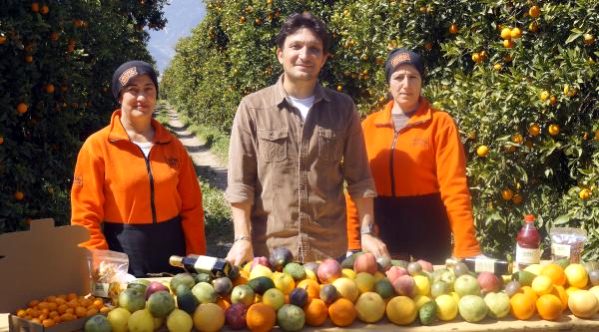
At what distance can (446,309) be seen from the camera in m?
2.37

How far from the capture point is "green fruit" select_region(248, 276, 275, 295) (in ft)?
7.89

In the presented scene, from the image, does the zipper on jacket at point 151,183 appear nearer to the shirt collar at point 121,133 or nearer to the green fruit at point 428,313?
the shirt collar at point 121,133

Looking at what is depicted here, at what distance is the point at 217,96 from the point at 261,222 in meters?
17.4

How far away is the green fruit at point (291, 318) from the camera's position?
2.27 meters

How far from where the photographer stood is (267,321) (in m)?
2.25

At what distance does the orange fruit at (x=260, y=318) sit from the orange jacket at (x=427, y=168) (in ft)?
3.99

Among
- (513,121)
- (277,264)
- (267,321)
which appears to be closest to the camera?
(267,321)

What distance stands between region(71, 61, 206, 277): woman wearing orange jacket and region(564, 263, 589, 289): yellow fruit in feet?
6.00

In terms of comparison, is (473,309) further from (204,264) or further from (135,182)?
(135,182)

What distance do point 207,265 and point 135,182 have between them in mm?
856

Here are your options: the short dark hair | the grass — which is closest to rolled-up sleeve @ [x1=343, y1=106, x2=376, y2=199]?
the short dark hair

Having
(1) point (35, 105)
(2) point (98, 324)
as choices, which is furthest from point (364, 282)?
(1) point (35, 105)

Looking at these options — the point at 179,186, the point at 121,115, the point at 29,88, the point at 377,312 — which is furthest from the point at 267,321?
the point at 29,88

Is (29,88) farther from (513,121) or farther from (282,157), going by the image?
(513,121)
